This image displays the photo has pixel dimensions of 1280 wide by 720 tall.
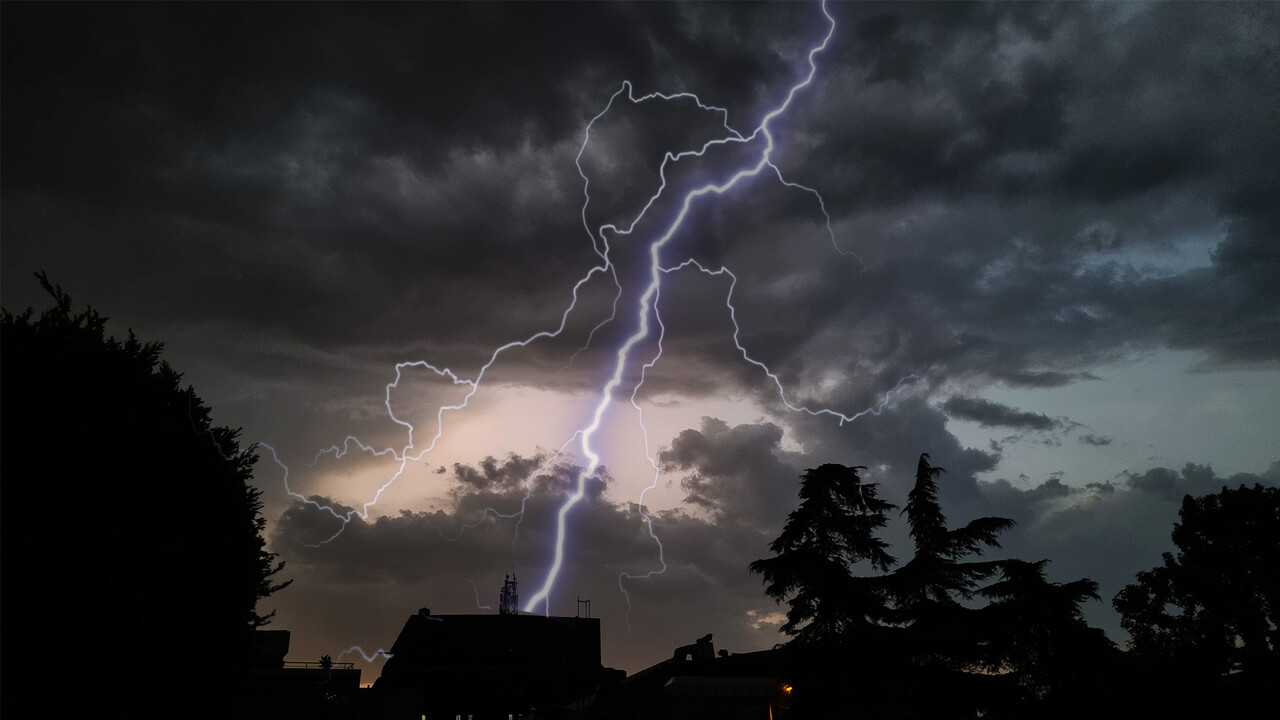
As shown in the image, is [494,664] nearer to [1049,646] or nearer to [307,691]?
[307,691]

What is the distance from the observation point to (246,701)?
23109mm

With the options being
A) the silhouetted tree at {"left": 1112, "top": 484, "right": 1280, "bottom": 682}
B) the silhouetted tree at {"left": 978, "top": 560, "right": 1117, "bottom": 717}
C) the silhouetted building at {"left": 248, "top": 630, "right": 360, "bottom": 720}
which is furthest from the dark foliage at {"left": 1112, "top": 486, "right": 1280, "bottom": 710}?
the silhouetted building at {"left": 248, "top": 630, "right": 360, "bottom": 720}

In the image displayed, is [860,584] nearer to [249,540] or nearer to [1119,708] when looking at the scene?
[1119,708]

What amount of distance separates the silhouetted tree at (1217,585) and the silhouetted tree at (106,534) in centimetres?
3243

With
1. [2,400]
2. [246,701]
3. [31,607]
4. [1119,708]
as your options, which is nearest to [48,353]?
[2,400]

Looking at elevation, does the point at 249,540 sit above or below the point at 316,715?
above

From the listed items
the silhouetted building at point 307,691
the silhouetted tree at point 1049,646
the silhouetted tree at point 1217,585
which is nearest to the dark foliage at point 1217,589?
the silhouetted tree at point 1217,585

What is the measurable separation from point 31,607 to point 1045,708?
19546mm

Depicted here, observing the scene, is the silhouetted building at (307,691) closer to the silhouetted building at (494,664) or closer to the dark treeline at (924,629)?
the dark treeline at (924,629)

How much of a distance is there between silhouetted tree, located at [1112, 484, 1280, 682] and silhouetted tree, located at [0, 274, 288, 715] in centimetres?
3243

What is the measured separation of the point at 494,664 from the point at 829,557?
43.0 m

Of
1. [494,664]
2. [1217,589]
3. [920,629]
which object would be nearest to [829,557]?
[920,629]

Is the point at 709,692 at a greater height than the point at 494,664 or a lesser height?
lesser

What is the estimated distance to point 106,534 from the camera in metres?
11.3
